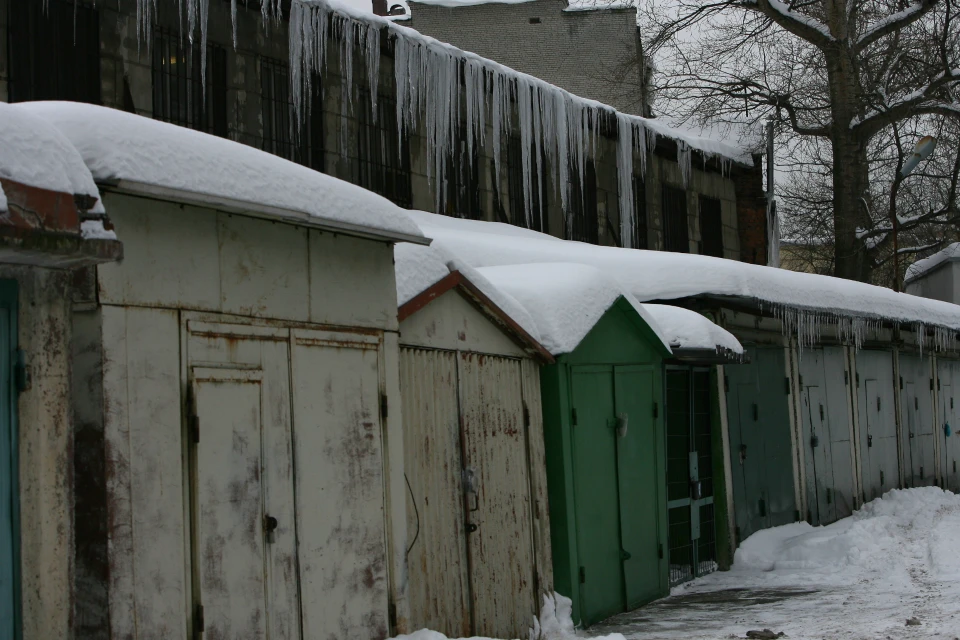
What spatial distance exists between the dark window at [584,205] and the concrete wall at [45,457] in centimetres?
1360

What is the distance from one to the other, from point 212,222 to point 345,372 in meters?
1.18

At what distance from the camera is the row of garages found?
4.47 metres

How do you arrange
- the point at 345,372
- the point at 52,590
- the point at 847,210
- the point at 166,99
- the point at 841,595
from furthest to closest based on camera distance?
the point at 847,210, the point at 166,99, the point at 841,595, the point at 345,372, the point at 52,590

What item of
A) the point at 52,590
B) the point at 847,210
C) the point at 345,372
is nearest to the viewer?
the point at 52,590

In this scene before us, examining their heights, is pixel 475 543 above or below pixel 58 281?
below

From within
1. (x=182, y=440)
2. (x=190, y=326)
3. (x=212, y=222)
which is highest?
(x=212, y=222)

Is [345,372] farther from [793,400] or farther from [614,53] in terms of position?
[614,53]

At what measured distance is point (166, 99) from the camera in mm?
11289

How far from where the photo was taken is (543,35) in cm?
2858

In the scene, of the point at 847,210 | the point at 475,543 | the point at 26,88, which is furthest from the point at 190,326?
the point at 847,210

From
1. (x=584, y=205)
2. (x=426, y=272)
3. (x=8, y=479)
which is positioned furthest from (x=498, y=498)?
(x=584, y=205)

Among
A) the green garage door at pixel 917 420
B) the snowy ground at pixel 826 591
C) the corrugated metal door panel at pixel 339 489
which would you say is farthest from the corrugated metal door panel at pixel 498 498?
the green garage door at pixel 917 420

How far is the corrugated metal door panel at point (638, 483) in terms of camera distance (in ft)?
30.7

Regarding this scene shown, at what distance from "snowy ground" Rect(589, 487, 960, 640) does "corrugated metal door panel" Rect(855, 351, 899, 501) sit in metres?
1.15
